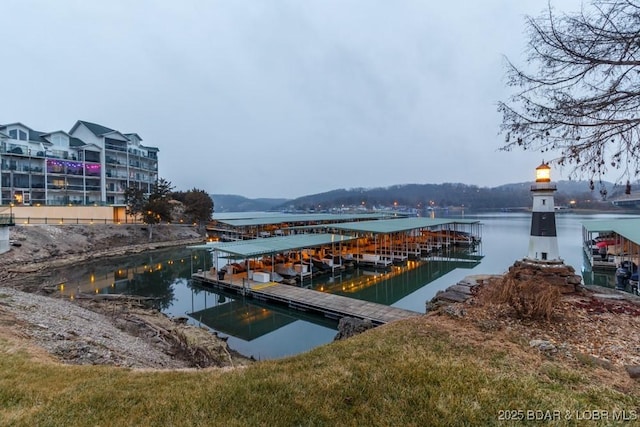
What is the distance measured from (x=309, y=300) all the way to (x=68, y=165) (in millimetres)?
42092

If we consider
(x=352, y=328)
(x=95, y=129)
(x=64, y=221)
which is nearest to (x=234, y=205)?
(x=95, y=129)

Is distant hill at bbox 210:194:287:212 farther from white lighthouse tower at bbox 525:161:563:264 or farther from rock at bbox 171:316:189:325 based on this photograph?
white lighthouse tower at bbox 525:161:563:264

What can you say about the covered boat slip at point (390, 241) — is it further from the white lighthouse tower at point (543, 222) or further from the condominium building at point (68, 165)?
the condominium building at point (68, 165)

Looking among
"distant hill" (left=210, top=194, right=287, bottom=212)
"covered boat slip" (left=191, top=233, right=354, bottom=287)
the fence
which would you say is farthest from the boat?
"distant hill" (left=210, top=194, right=287, bottom=212)

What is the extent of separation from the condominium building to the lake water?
62.2 ft

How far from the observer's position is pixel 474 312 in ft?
18.2

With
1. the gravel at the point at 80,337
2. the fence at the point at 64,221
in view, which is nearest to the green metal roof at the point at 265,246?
the gravel at the point at 80,337

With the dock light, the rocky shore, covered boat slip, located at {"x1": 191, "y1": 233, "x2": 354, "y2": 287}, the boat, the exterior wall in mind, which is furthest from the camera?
the exterior wall

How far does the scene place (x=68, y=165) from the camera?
3909 centimetres

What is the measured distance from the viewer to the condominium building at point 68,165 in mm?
35250

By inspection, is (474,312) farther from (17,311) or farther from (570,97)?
(17,311)

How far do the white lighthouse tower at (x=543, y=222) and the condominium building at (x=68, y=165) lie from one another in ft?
149

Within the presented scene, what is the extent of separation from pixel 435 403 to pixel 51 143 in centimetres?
5223

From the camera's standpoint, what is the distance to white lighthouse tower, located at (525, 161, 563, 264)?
7492 mm
